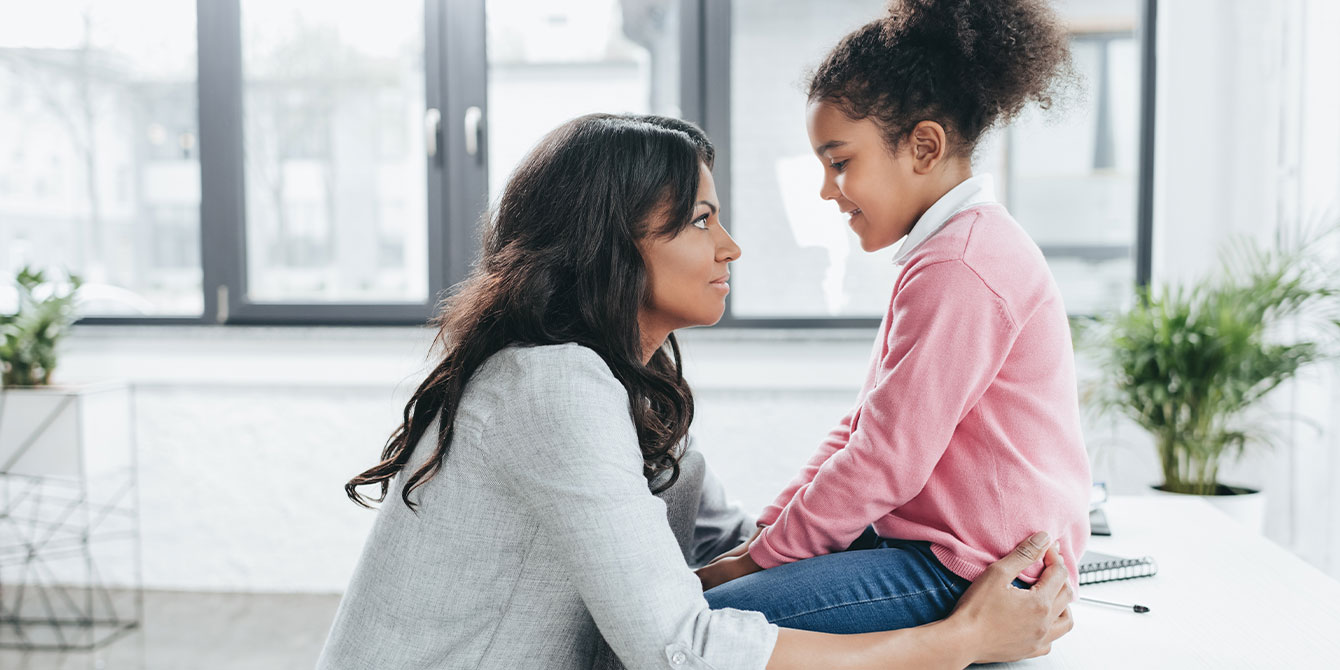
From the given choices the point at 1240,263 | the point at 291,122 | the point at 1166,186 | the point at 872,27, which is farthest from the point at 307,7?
the point at 1240,263

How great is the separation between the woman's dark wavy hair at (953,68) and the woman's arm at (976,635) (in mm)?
517

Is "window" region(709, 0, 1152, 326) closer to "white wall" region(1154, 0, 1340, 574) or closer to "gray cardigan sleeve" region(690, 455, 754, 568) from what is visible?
"white wall" region(1154, 0, 1340, 574)

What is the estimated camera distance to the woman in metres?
0.90

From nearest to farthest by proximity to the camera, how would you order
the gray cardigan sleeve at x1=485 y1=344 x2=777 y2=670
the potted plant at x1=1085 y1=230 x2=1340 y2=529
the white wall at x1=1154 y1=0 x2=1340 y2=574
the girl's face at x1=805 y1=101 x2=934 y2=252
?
the gray cardigan sleeve at x1=485 y1=344 x2=777 y2=670 → the girl's face at x1=805 y1=101 x2=934 y2=252 → the potted plant at x1=1085 y1=230 x2=1340 y2=529 → the white wall at x1=1154 y1=0 x2=1340 y2=574

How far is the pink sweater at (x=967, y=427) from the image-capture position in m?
1.05

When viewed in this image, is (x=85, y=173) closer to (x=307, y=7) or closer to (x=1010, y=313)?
(x=307, y=7)

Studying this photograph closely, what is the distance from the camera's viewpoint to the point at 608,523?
884 millimetres

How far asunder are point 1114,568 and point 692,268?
683mm

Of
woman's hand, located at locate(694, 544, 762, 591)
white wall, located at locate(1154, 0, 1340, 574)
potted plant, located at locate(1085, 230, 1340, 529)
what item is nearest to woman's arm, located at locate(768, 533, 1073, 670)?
woman's hand, located at locate(694, 544, 762, 591)

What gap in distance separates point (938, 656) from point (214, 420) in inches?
101

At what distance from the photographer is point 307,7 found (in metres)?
2.93

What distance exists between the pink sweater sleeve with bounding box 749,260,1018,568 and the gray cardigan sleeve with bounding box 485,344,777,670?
0.19 metres

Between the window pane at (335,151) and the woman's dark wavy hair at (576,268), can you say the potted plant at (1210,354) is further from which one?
the window pane at (335,151)

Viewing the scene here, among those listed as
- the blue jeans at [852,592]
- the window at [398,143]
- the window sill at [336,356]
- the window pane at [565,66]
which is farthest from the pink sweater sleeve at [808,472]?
the window pane at [565,66]
